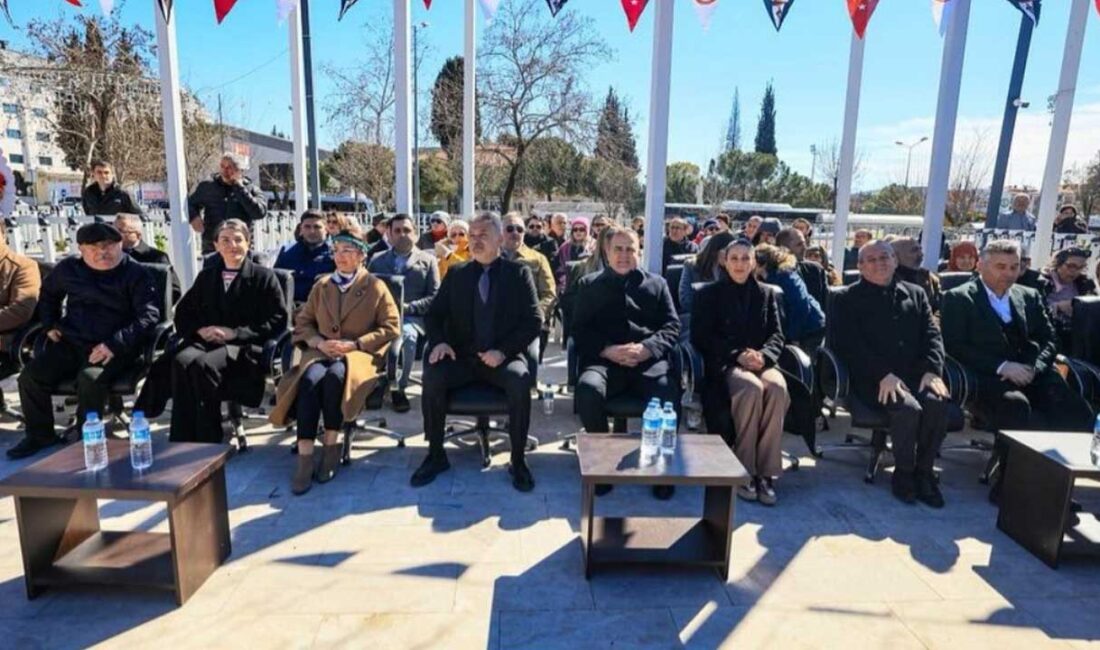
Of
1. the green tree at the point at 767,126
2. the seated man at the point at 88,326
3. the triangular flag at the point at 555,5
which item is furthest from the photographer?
the green tree at the point at 767,126

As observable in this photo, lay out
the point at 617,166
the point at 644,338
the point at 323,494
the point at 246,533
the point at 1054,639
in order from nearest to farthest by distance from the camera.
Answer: the point at 1054,639 < the point at 246,533 < the point at 323,494 < the point at 644,338 < the point at 617,166

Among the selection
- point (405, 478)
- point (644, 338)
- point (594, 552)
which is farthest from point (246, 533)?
point (644, 338)

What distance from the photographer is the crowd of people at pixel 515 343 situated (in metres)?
3.40

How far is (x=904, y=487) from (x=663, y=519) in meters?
1.40

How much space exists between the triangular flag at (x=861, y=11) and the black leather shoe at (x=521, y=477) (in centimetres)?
427

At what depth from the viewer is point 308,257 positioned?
15.9 feet

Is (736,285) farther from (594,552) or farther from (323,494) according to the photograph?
(323,494)

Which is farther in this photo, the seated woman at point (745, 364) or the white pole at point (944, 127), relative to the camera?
the white pole at point (944, 127)

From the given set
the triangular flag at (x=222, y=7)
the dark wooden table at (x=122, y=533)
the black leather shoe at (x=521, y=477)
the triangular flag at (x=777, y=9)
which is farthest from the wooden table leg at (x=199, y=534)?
the triangular flag at (x=777, y=9)

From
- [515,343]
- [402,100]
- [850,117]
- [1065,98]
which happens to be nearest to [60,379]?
[515,343]

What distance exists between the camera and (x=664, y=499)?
3.31 metres

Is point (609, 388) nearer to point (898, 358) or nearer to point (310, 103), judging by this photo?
point (898, 358)

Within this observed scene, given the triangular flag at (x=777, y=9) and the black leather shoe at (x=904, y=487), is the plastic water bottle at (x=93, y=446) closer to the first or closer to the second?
the black leather shoe at (x=904, y=487)

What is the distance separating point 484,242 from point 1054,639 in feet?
9.81
